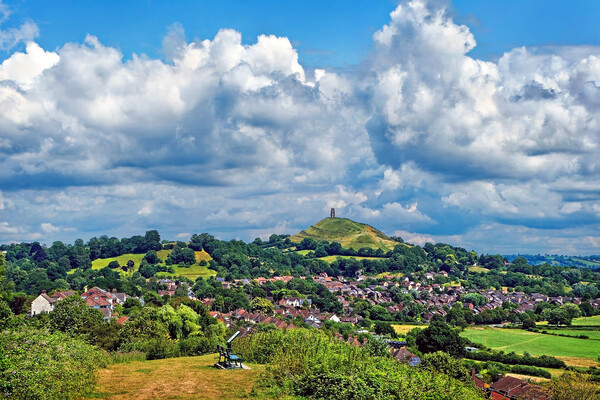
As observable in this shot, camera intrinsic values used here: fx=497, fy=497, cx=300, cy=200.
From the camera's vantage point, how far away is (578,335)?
79688mm

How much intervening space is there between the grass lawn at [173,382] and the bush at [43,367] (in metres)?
1.12

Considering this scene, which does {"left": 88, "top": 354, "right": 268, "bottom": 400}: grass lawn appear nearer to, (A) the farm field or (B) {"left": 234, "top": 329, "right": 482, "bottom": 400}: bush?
(B) {"left": 234, "top": 329, "right": 482, "bottom": 400}: bush

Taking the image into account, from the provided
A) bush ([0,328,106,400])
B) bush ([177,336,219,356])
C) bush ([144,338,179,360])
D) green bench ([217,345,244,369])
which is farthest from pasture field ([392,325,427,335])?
bush ([0,328,106,400])

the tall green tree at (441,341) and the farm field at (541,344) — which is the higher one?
the tall green tree at (441,341)

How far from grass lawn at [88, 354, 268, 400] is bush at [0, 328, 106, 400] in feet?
3.68

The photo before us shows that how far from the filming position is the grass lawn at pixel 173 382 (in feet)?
60.6

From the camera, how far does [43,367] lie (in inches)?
631

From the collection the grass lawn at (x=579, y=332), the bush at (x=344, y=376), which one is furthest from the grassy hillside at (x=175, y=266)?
the bush at (x=344, y=376)

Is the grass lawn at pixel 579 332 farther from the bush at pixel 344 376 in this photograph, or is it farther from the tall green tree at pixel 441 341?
the bush at pixel 344 376

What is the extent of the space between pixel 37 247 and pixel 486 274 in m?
169

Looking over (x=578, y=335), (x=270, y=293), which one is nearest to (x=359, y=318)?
(x=270, y=293)

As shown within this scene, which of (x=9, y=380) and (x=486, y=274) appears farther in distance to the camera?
(x=486, y=274)

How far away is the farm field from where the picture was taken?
64588 millimetres

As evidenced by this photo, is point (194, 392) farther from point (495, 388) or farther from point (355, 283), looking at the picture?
point (355, 283)
